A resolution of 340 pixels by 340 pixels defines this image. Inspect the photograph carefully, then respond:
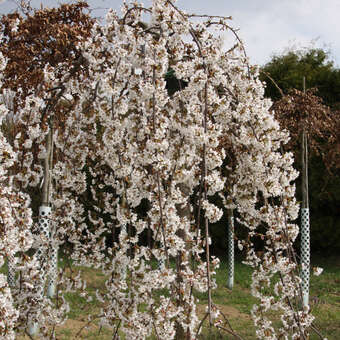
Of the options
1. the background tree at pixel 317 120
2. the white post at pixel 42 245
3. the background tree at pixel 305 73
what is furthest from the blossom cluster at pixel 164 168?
the background tree at pixel 305 73

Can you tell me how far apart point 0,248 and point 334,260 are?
827 centimetres

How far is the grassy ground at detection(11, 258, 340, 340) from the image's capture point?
4.39 metres

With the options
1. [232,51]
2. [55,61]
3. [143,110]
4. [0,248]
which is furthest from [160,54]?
[55,61]

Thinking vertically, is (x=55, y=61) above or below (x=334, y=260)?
above

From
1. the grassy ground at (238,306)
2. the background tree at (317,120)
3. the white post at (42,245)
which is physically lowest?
the grassy ground at (238,306)

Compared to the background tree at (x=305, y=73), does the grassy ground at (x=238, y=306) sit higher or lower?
lower

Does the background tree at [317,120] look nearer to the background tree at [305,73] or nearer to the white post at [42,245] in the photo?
the background tree at [305,73]

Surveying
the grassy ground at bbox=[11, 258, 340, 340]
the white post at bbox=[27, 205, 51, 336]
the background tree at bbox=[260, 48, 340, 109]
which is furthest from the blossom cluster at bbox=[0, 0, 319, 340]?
the background tree at bbox=[260, 48, 340, 109]

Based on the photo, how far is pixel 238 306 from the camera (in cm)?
572

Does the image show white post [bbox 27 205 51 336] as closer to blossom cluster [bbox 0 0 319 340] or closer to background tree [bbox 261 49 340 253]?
blossom cluster [bbox 0 0 319 340]

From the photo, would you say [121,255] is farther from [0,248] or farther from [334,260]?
[334,260]

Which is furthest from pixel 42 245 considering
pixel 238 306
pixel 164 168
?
pixel 238 306

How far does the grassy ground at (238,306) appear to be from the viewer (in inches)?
173

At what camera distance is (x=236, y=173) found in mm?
2363
